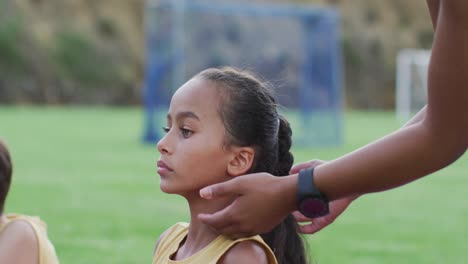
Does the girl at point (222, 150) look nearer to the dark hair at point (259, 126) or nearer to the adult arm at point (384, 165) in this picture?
the dark hair at point (259, 126)

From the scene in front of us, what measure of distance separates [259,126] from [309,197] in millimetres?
512

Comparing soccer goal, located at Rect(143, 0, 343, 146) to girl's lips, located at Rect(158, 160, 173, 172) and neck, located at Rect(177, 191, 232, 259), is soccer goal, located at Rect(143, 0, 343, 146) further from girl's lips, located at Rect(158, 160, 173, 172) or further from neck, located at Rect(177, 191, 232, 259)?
girl's lips, located at Rect(158, 160, 173, 172)

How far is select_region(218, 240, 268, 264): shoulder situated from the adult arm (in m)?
0.27

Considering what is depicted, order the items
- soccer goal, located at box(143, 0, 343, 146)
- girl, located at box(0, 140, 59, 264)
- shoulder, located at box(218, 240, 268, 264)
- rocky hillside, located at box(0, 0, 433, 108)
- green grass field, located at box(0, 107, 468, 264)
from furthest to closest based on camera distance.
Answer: rocky hillside, located at box(0, 0, 433, 108) < soccer goal, located at box(143, 0, 343, 146) < green grass field, located at box(0, 107, 468, 264) < girl, located at box(0, 140, 59, 264) < shoulder, located at box(218, 240, 268, 264)

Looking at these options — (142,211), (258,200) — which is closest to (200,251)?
(258,200)

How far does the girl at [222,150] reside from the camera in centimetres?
237

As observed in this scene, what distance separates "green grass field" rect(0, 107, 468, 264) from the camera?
5.71 meters

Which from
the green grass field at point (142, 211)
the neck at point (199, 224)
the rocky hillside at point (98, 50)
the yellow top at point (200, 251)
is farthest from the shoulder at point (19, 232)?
the rocky hillside at point (98, 50)

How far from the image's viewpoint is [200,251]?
2391mm

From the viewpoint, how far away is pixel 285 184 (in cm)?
196

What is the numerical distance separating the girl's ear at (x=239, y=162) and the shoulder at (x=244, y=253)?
19cm

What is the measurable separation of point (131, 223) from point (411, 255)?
2.03 m

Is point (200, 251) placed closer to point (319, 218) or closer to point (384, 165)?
point (319, 218)

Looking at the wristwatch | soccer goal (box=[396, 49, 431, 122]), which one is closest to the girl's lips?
the wristwatch
